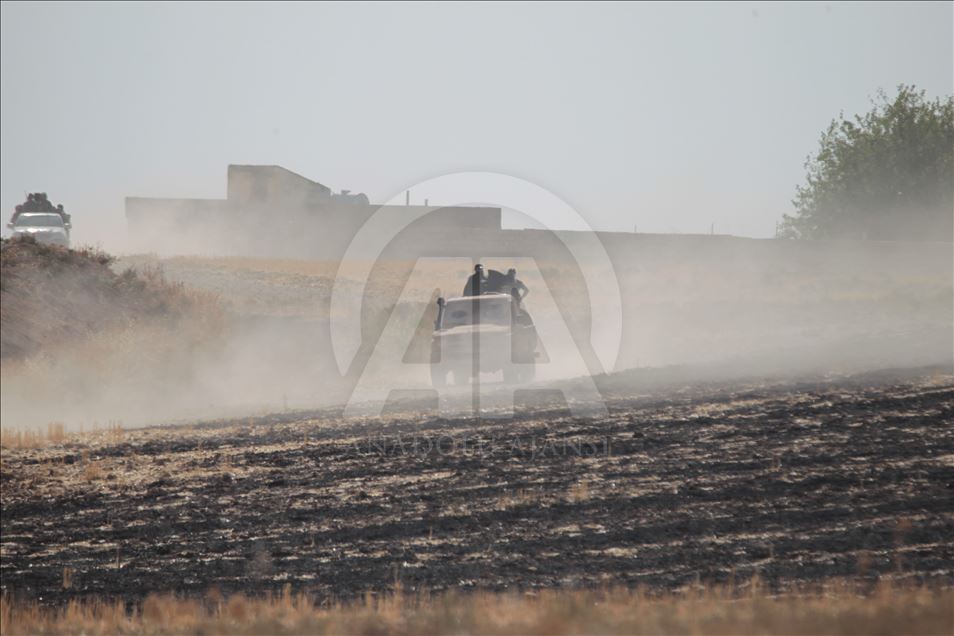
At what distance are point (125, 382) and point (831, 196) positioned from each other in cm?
6026

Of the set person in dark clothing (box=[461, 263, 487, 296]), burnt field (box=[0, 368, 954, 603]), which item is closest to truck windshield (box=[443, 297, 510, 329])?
person in dark clothing (box=[461, 263, 487, 296])

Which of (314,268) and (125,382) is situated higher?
(314,268)

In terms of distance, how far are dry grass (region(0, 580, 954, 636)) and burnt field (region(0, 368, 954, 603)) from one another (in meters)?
0.57

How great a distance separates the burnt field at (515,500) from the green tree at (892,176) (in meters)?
53.9

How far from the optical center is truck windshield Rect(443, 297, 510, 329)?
23.2 m

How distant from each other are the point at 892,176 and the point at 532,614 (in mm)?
68546

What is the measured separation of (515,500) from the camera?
552 inches

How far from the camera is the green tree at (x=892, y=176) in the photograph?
6888 cm

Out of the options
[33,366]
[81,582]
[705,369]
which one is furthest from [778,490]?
[33,366]

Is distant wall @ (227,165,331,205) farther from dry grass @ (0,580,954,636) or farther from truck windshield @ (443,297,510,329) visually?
dry grass @ (0,580,954,636)

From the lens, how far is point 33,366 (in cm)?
2198

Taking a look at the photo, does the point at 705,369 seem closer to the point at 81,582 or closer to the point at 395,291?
the point at 81,582

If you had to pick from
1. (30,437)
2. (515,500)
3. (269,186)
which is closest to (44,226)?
(30,437)

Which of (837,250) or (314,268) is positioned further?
(314,268)
